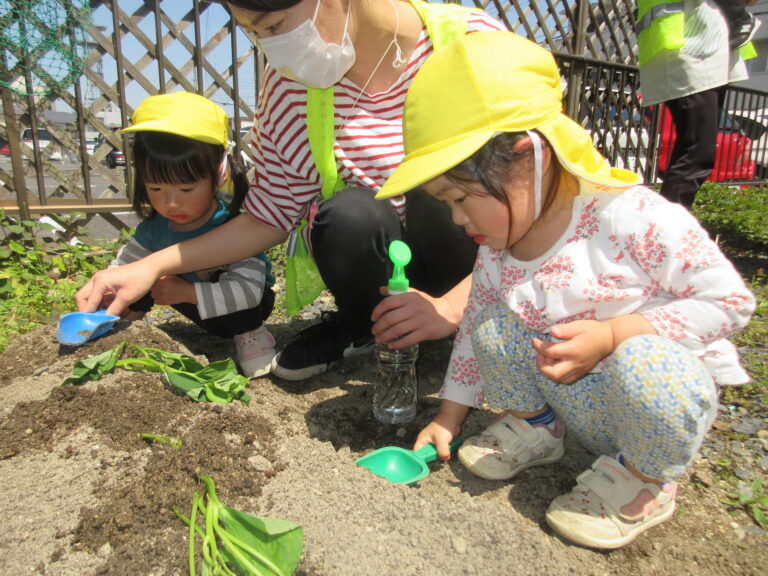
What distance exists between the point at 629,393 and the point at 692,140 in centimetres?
221

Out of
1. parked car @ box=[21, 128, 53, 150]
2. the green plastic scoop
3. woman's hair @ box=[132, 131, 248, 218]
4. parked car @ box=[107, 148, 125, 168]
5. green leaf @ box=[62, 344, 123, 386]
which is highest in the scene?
parked car @ box=[21, 128, 53, 150]

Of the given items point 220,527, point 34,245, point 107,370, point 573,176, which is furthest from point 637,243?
point 34,245

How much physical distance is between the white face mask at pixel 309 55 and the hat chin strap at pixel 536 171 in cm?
73

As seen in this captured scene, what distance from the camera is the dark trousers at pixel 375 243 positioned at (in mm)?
1887

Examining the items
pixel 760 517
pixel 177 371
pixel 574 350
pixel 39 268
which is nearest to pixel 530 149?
pixel 574 350

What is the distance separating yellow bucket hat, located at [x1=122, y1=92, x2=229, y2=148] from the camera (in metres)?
2.04

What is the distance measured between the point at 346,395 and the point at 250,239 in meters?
0.63

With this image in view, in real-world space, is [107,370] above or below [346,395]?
above

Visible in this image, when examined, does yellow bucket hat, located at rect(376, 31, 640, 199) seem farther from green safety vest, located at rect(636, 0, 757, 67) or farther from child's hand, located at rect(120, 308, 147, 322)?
green safety vest, located at rect(636, 0, 757, 67)

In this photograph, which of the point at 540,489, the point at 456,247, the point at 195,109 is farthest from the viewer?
the point at 195,109

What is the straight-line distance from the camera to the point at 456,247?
1.97 m

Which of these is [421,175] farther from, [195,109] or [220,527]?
[195,109]

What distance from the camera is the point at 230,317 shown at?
2217mm

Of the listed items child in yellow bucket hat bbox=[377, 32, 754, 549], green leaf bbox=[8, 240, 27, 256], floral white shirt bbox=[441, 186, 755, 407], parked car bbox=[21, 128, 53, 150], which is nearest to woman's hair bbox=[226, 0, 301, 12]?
child in yellow bucket hat bbox=[377, 32, 754, 549]
